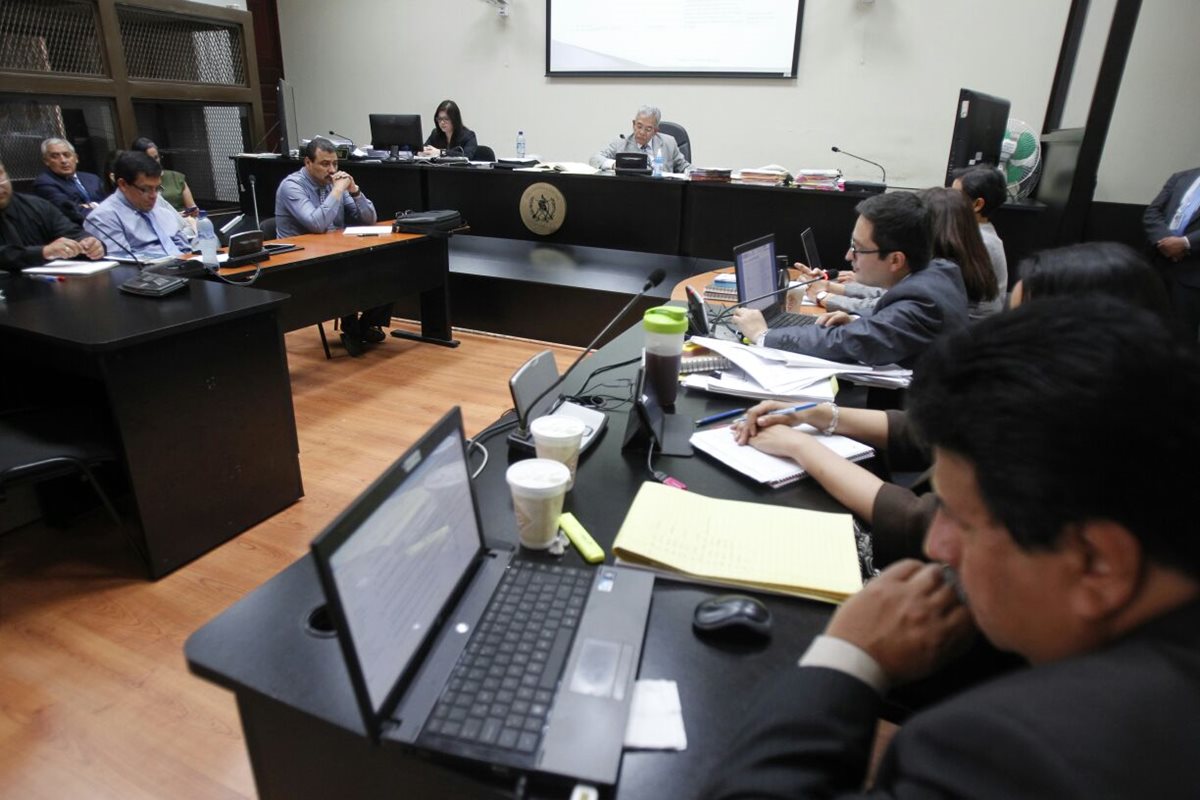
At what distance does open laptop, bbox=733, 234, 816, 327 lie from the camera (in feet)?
7.57

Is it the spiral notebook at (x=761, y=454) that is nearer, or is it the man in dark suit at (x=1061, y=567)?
the man in dark suit at (x=1061, y=567)

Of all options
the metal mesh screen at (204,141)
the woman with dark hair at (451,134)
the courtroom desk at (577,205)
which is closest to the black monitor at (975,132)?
the courtroom desk at (577,205)

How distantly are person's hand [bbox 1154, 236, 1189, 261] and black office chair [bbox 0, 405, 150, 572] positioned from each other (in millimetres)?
4718

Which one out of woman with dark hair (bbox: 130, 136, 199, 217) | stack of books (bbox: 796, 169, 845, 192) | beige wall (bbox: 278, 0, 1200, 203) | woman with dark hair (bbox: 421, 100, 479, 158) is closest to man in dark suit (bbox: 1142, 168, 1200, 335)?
beige wall (bbox: 278, 0, 1200, 203)

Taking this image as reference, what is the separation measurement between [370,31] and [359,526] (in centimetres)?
746

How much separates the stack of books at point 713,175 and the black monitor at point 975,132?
1167 millimetres

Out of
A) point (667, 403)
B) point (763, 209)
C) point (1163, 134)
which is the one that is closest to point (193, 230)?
point (763, 209)

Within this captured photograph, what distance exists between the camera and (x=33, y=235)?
312 centimetres

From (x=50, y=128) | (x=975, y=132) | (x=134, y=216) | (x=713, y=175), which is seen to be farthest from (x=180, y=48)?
(x=975, y=132)

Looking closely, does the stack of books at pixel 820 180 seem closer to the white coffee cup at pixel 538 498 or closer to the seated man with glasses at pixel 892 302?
the seated man with glasses at pixel 892 302

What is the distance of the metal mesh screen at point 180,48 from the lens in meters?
5.60

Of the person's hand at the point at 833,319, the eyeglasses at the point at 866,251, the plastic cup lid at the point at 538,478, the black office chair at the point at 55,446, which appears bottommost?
the black office chair at the point at 55,446

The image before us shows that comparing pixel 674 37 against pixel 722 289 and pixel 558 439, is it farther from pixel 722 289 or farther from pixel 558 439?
pixel 558 439

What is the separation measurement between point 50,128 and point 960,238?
6.39m
